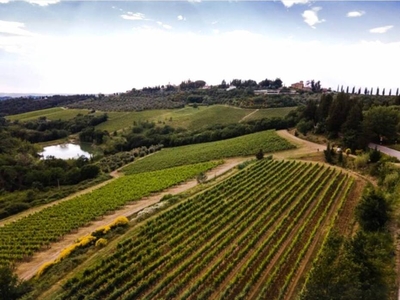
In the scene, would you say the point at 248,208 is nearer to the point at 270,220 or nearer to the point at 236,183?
the point at 270,220

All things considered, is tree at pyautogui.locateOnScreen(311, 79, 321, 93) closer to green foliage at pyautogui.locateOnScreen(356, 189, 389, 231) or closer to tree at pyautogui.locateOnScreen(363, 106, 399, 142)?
tree at pyautogui.locateOnScreen(363, 106, 399, 142)

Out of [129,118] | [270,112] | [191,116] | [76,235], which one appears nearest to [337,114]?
[76,235]

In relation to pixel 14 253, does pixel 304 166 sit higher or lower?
higher

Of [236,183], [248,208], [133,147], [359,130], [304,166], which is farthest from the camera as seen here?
[133,147]

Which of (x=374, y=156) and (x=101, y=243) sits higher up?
(x=374, y=156)

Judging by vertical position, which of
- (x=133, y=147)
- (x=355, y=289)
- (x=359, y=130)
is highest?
(x=359, y=130)

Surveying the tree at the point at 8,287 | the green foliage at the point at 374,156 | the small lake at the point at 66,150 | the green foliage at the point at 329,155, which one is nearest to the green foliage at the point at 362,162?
the green foliage at the point at 374,156

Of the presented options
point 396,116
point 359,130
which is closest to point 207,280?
point 359,130

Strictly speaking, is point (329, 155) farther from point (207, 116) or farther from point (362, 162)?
point (207, 116)
